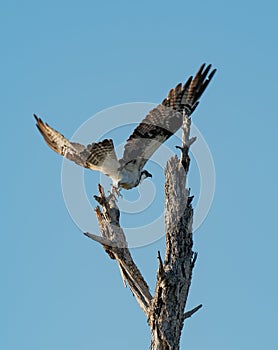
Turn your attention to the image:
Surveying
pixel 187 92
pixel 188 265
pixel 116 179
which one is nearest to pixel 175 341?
pixel 188 265

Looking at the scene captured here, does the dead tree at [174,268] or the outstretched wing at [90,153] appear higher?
Result: the outstretched wing at [90,153]

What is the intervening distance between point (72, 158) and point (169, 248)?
339 cm

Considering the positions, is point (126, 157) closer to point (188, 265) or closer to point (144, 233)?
point (144, 233)

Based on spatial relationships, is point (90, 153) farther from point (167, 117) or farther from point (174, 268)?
point (174, 268)

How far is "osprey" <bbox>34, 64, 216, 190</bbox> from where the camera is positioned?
13.7 metres

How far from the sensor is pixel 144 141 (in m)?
13.8

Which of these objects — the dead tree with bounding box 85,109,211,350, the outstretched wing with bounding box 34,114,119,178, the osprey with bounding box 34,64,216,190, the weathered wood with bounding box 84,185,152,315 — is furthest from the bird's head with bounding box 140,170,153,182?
the dead tree with bounding box 85,109,211,350

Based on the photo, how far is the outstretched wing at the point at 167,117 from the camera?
13.7m

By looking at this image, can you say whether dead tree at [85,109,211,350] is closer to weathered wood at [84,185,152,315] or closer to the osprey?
weathered wood at [84,185,152,315]

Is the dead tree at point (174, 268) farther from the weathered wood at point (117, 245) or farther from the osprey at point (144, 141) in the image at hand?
the osprey at point (144, 141)

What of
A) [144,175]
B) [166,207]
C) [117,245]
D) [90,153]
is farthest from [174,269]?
[90,153]

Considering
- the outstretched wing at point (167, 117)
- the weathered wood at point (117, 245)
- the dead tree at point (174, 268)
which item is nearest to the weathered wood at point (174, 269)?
the dead tree at point (174, 268)

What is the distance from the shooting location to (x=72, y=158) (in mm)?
14039

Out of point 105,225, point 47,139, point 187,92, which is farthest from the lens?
point 47,139
